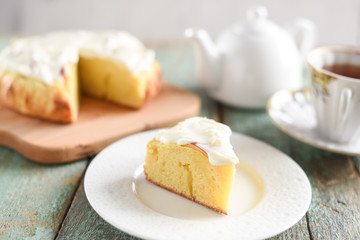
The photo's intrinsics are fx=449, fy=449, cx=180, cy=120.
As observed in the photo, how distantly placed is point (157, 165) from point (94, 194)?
0.23 m

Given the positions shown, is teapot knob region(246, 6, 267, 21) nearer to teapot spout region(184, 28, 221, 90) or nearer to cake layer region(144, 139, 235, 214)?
teapot spout region(184, 28, 221, 90)

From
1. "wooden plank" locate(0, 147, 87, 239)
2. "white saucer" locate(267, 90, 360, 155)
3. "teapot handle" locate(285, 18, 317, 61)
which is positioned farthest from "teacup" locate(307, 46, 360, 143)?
"wooden plank" locate(0, 147, 87, 239)

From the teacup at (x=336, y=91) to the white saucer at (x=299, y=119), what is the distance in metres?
0.05

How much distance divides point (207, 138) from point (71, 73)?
2.75 feet

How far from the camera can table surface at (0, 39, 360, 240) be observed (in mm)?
1220

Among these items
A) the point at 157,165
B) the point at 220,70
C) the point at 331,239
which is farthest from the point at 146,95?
the point at 331,239

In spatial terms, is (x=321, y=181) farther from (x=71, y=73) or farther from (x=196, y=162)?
(x=71, y=73)

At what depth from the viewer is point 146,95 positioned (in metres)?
1.97

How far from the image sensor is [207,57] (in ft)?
6.35

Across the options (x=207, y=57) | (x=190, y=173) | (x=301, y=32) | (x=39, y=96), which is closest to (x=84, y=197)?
(x=190, y=173)

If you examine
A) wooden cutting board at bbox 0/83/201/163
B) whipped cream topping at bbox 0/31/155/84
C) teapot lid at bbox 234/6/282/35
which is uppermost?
teapot lid at bbox 234/6/282/35

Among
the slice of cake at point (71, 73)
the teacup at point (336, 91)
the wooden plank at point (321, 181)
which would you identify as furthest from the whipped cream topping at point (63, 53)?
the teacup at point (336, 91)

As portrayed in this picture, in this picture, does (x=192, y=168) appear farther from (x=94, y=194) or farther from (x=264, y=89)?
(x=264, y=89)

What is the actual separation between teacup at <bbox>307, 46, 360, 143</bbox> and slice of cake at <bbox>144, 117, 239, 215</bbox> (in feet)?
1.39
